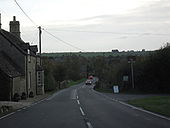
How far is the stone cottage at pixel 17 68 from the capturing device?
123 feet

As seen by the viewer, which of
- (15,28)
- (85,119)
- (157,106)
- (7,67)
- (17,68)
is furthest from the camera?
(15,28)

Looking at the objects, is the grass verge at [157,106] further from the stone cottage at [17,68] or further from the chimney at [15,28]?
the chimney at [15,28]

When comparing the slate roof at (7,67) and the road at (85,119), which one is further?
the slate roof at (7,67)

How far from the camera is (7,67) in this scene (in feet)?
132

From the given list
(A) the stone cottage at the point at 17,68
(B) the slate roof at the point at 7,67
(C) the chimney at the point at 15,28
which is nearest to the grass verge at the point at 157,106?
(A) the stone cottage at the point at 17,68

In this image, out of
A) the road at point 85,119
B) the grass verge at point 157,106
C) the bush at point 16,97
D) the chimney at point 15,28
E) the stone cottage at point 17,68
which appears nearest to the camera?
the road at point 85,119

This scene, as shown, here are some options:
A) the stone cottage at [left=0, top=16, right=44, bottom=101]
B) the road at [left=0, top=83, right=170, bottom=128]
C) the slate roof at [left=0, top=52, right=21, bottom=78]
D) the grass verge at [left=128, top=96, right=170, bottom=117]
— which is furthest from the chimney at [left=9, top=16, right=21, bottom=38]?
the road at [left=0, top=83, right=170, bottom=128]

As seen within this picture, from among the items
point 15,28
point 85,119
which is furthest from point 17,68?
point 85,119

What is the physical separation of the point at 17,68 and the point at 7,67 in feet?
16.6

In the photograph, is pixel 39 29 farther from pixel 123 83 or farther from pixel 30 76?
pixel 123 83

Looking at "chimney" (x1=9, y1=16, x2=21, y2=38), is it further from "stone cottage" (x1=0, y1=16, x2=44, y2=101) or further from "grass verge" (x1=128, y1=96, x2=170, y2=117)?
"grass verge" (x1=128, y1=96, x2=170, y2=117)

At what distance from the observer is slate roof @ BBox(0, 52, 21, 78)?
38131 millimetres

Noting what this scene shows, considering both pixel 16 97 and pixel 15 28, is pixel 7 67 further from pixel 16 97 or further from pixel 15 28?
pixel 15 28

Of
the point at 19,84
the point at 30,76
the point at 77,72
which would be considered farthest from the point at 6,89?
the point at 77,72
